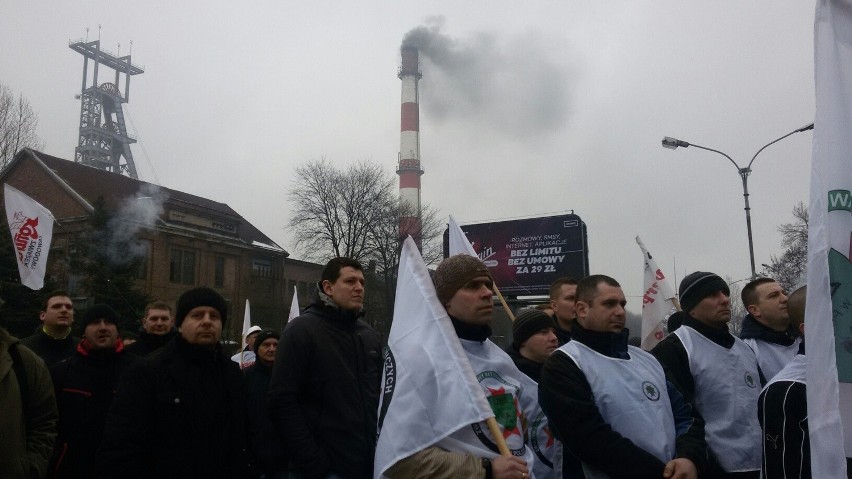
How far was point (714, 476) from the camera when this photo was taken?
3.93 m

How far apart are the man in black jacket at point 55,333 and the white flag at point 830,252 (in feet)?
17.4

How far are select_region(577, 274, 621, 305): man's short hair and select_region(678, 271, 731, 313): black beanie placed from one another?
0.99 meters

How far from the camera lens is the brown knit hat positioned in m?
3.22

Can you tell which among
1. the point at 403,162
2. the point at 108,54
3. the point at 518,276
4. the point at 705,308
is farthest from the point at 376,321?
the point at 108,54

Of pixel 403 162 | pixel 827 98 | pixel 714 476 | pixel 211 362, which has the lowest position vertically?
pixel 714 476

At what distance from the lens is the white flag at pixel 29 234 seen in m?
8.12

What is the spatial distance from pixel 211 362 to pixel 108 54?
86.2m

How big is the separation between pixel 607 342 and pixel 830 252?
1.22 metres

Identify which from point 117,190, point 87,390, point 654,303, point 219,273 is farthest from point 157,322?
point 117,190

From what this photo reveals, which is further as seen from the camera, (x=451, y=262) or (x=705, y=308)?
(x=705, y=308)

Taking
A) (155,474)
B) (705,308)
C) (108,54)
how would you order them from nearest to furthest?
(155,474) → (705,308) → (108,54)

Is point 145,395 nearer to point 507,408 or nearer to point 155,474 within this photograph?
point 155,474

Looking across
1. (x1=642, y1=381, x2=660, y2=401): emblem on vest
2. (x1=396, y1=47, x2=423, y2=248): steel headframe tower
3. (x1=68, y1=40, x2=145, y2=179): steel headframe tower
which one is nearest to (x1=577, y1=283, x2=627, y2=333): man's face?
(x1=642, y1=381, x2=660, y2=401): emblem on vest

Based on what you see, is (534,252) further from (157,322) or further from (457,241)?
(157,322)
